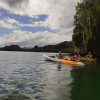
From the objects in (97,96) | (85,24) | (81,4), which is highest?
(81,4)

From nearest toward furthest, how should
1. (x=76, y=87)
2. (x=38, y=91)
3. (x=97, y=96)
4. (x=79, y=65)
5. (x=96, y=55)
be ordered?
(x=97, y=96) → (x=38, y=91) → (x=76, y=87) → (x=79, y=65) → (x=96, y=55)

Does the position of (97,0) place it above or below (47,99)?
above

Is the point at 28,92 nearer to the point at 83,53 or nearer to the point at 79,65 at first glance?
the point at 79,65

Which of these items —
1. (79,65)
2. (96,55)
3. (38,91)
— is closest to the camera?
(38,91)

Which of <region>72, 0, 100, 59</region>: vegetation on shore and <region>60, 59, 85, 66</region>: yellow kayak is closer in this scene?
<region>60, 59, 85, 66</region>: yellow kayak

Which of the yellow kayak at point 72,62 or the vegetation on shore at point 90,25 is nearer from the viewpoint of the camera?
the yellow kayak at point 72,62

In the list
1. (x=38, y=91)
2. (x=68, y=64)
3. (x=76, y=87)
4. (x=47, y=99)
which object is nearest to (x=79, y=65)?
(x=68, y=64)

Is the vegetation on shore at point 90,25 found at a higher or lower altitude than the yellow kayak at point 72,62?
higher

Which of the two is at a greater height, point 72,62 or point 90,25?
point 90,25

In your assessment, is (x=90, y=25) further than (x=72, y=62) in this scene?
Yes

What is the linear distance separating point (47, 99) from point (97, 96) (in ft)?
13.1

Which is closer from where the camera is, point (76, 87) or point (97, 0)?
point (76, 87)

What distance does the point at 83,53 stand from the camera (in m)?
69.1

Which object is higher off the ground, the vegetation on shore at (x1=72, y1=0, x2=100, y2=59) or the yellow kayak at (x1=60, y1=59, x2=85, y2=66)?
the vegetation on shore at (x1=72, y1=0, x2=100, y2=59)
